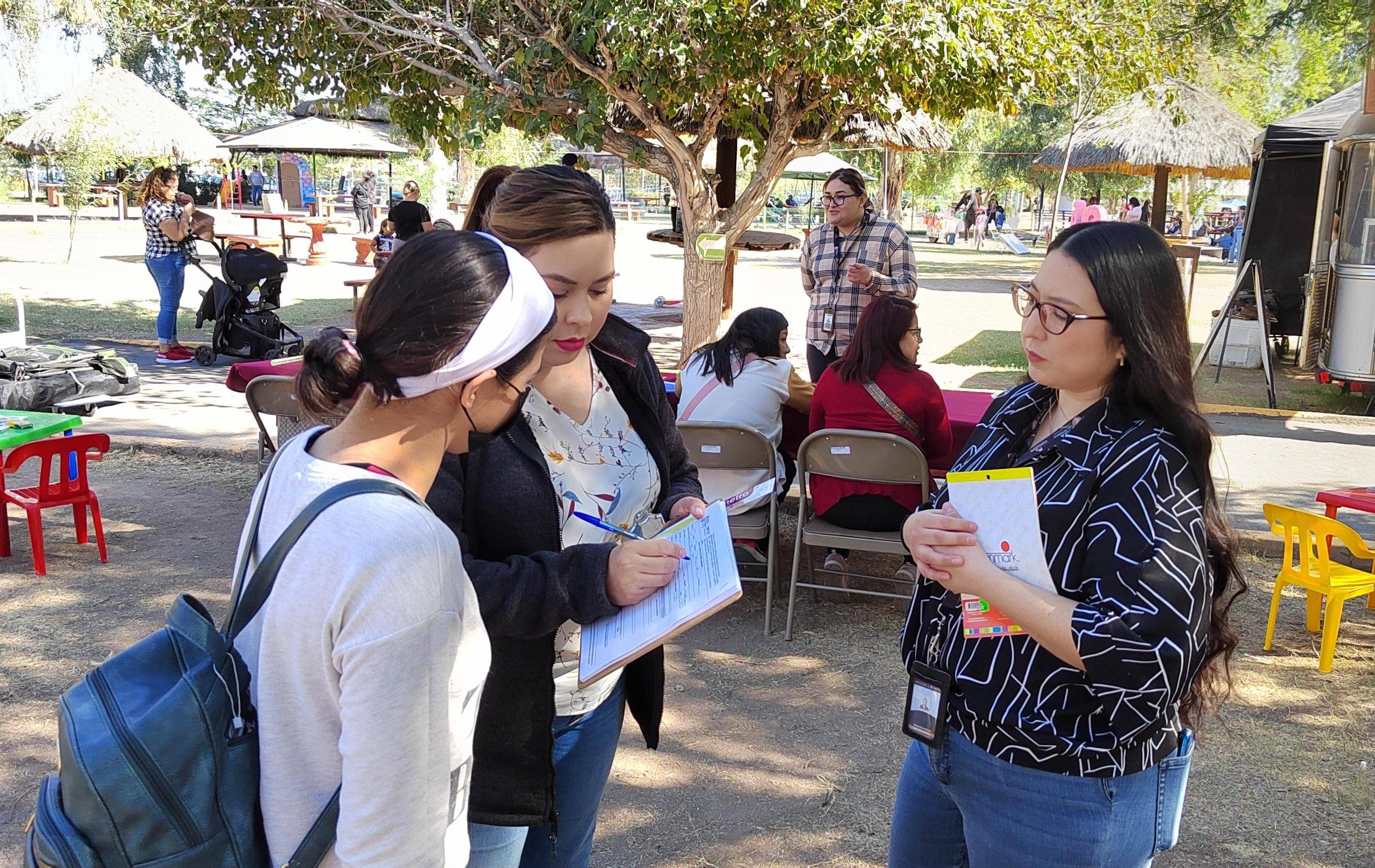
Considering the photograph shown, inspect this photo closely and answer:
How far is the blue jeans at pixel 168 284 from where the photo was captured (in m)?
10.8

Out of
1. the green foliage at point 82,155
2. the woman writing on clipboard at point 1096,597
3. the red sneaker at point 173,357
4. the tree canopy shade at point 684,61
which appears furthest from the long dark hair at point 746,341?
the green foliage at point 82,155

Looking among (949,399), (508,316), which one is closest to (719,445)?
(949,399)

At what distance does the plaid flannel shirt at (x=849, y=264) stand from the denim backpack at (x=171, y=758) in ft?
18.0

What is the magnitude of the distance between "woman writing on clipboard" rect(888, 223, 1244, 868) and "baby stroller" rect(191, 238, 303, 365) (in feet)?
32.5

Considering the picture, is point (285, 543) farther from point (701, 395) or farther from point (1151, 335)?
point (701, 395)

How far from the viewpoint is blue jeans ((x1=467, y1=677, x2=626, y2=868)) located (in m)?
1.74

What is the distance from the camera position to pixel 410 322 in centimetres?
122

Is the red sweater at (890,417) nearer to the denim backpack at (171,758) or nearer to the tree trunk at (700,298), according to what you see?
the denim backpack at (171,758)

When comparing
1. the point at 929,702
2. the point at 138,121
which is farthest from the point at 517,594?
the point at 138,121

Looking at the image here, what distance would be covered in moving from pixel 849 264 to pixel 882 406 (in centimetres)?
199

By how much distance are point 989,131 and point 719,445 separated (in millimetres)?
39590

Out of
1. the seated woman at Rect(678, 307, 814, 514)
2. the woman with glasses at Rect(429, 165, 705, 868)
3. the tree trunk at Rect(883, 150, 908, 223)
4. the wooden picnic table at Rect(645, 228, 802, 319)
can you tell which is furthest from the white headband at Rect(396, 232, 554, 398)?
the tree trunk at Rect(883, 150, 908, 223)

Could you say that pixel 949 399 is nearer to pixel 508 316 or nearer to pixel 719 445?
pixel 719 445

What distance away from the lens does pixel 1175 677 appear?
5.15ft
